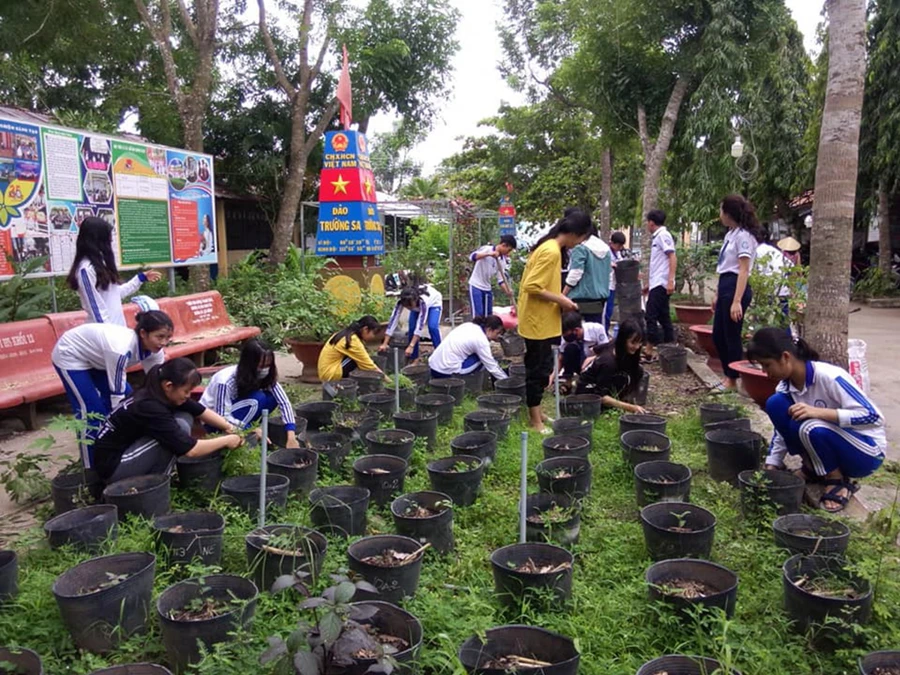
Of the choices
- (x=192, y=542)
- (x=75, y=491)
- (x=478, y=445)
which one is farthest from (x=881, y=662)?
(x=75, y=491)

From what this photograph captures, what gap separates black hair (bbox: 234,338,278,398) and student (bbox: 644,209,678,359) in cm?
429

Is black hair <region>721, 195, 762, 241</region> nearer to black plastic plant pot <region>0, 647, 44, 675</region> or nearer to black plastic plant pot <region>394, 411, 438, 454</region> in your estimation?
black plastic plant pot <region>394, 411, 438, 454</region>

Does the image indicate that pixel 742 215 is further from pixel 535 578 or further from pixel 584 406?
pixel 535 578

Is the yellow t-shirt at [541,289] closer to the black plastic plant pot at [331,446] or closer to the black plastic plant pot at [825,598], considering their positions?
the black plastic plant pot at [331,446]

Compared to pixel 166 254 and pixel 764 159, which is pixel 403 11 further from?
pixel 166 254

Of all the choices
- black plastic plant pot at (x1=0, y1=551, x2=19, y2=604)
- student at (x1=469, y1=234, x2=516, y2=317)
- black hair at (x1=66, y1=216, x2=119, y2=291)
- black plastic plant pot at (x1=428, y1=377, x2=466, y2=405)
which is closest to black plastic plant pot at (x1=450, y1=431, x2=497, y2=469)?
black plastic plant pot at (x1=428, y1=377, x2=466, y2=405)

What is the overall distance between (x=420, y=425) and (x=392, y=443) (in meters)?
0.55

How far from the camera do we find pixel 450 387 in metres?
5.88

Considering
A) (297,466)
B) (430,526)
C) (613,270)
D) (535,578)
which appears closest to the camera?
(535,578)

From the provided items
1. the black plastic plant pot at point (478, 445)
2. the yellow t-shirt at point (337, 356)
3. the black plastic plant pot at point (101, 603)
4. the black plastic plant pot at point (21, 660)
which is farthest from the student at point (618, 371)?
the black plastic plant pot at point (21, 660)

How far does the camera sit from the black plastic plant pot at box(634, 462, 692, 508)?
3.54m

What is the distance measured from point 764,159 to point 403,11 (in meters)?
9.38

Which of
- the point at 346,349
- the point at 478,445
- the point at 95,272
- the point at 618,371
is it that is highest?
the point at 95,272

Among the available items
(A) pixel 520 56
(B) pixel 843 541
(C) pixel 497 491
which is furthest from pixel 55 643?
(A) pixel 520 56
